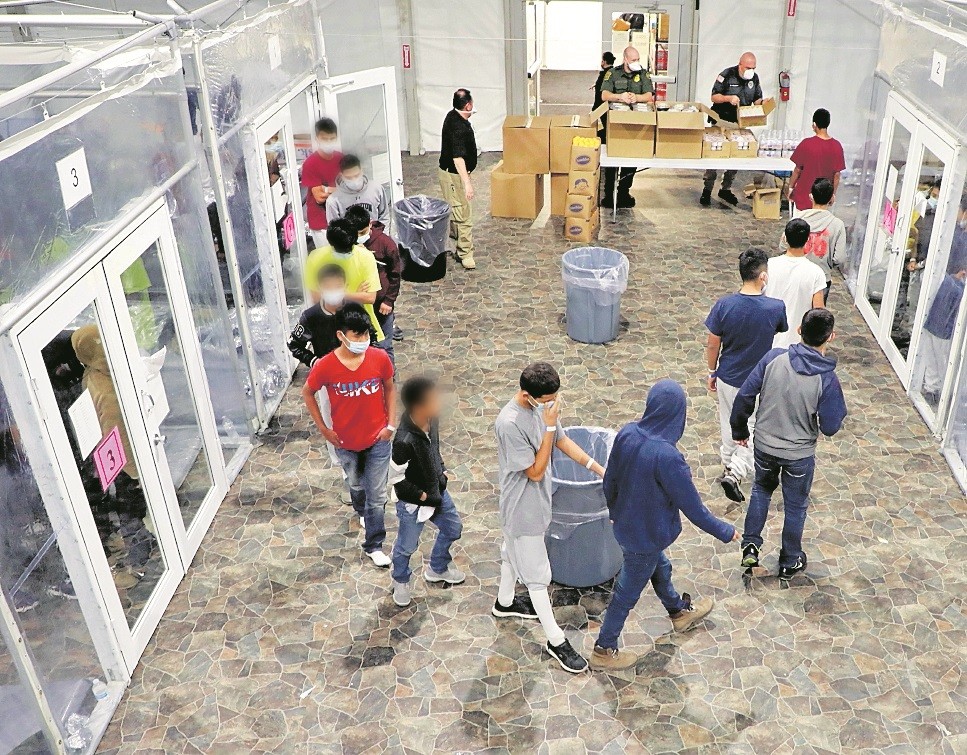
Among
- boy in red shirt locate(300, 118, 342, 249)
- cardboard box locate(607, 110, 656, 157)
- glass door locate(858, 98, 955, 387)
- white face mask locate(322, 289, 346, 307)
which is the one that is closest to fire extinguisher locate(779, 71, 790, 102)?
Result: cardboard box locate(607, 110, 656, 157)

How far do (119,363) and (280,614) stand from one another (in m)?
1.51

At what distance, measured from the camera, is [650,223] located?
9.57 metres

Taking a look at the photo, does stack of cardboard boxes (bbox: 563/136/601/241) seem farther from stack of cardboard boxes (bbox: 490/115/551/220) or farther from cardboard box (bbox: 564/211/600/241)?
stack of cardboard boxes (bbox: 490/115/551/220)

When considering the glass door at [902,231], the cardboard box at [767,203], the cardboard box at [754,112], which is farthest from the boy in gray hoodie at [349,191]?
the cardboard box at [754,112]

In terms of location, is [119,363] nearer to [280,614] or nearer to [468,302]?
[280,614]

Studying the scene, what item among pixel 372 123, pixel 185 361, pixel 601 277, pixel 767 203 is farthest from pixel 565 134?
pixel 185 361

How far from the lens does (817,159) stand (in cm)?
746

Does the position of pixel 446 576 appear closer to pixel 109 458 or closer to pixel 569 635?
pixel 569 635

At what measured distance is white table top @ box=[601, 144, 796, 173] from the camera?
8906 mm

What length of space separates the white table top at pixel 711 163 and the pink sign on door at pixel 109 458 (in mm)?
6223

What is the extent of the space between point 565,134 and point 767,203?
2301 mm

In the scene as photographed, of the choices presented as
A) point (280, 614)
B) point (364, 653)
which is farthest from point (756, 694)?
point (280, 614)

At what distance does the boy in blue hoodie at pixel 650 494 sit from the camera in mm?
3490

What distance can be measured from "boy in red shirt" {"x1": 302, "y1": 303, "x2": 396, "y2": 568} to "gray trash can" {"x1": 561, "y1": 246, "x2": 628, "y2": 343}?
272 cm
